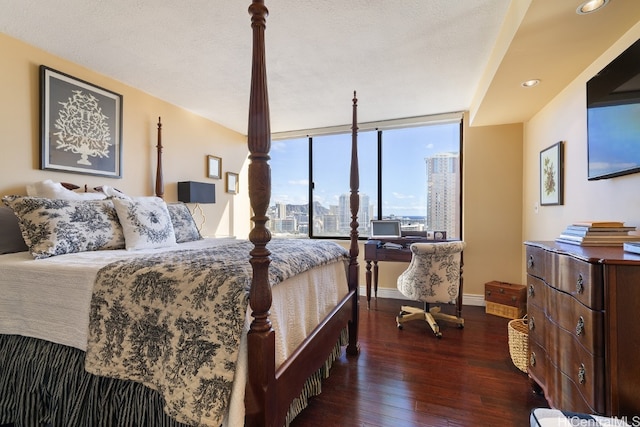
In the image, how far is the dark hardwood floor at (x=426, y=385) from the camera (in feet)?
5.31

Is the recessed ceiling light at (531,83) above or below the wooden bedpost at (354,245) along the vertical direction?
above

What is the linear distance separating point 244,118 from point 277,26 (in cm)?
200

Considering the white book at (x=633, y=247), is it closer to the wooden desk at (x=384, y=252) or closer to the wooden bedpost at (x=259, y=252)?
the wooden bedpost at (x=259, y=252)

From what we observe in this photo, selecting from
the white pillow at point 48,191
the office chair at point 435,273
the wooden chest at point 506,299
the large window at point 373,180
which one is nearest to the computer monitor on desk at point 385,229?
the large window at point 373,180

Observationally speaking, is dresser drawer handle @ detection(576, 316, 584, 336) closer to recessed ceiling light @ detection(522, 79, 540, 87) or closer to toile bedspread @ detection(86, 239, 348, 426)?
toile bedspread @ detection(86, 239, 348, 426)

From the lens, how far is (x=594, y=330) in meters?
1.16

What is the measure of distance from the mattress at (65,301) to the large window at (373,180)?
2749 millimetres

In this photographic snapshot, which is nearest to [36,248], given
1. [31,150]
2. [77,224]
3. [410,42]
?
[77,224]

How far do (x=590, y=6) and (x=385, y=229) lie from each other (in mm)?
2744

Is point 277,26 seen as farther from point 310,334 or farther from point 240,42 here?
point 310,334

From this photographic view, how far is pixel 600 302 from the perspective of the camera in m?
1.14

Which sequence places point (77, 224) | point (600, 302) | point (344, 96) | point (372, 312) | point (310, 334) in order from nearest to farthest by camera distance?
1. point (600, 302)
2. point (310, 334)
3. point (77, 224)
4. point (344, 96)
5. point (372, 312)

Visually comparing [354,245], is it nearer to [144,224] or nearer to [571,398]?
[571,398]

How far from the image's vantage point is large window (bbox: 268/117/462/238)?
3846 mm
